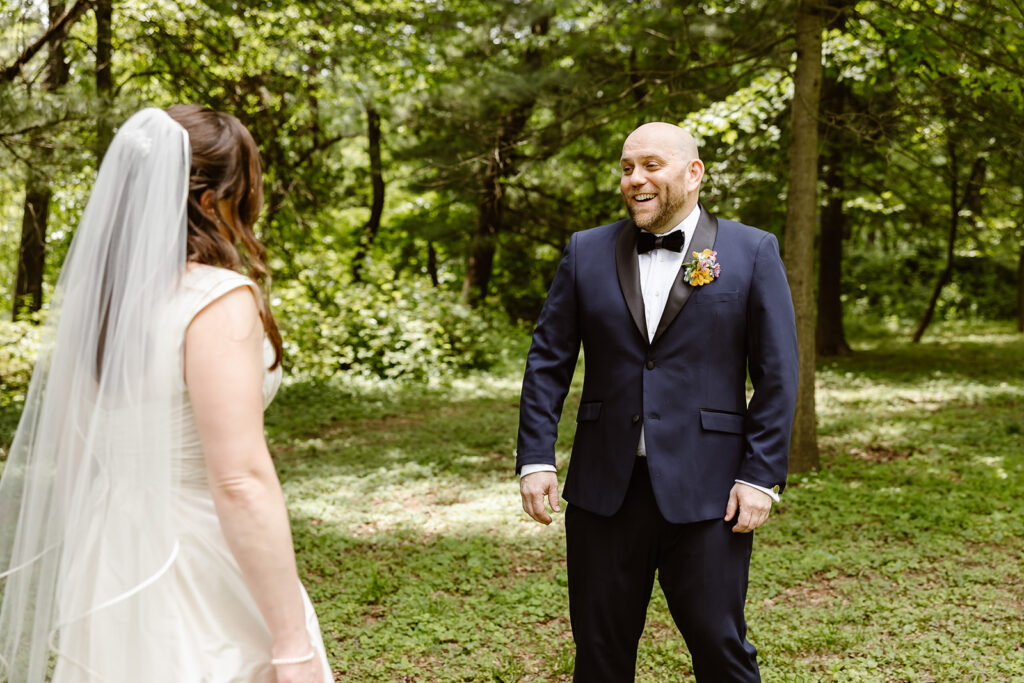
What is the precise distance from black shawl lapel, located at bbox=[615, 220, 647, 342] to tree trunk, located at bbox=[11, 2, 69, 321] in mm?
6391

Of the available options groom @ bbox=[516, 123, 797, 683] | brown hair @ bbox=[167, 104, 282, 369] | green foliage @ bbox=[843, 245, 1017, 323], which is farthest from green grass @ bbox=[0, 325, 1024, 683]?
green foliage @ bbox=[843, 245, 1017, 323]

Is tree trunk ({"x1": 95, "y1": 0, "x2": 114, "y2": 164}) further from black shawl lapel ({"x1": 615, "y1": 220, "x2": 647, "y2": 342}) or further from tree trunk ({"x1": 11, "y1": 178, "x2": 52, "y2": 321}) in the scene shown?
black shawl lapel ({"x1": 615, "y1": 220, "x2": 647, "y2": 342})

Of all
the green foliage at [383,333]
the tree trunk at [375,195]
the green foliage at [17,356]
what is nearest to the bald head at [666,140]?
the green foliage at [383,333]

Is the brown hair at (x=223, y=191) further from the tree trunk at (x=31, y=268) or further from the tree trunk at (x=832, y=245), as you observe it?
the tree trunk at (x=31, y=268)

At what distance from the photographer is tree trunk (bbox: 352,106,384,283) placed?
1631 centimetres

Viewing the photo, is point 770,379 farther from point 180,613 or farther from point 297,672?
point 180,613

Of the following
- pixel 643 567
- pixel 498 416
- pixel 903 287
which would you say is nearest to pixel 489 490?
pixel 498 416

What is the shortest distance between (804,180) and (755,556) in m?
3.18

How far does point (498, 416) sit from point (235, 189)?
9.11 meters

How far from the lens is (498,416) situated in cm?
1073

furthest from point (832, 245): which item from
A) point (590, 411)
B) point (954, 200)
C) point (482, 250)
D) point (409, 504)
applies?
point (590, 411)

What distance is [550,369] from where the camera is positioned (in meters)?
2.89

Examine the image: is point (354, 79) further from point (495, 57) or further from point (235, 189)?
point (235, 189)

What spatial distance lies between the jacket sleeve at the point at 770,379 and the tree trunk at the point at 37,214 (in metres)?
6.88
